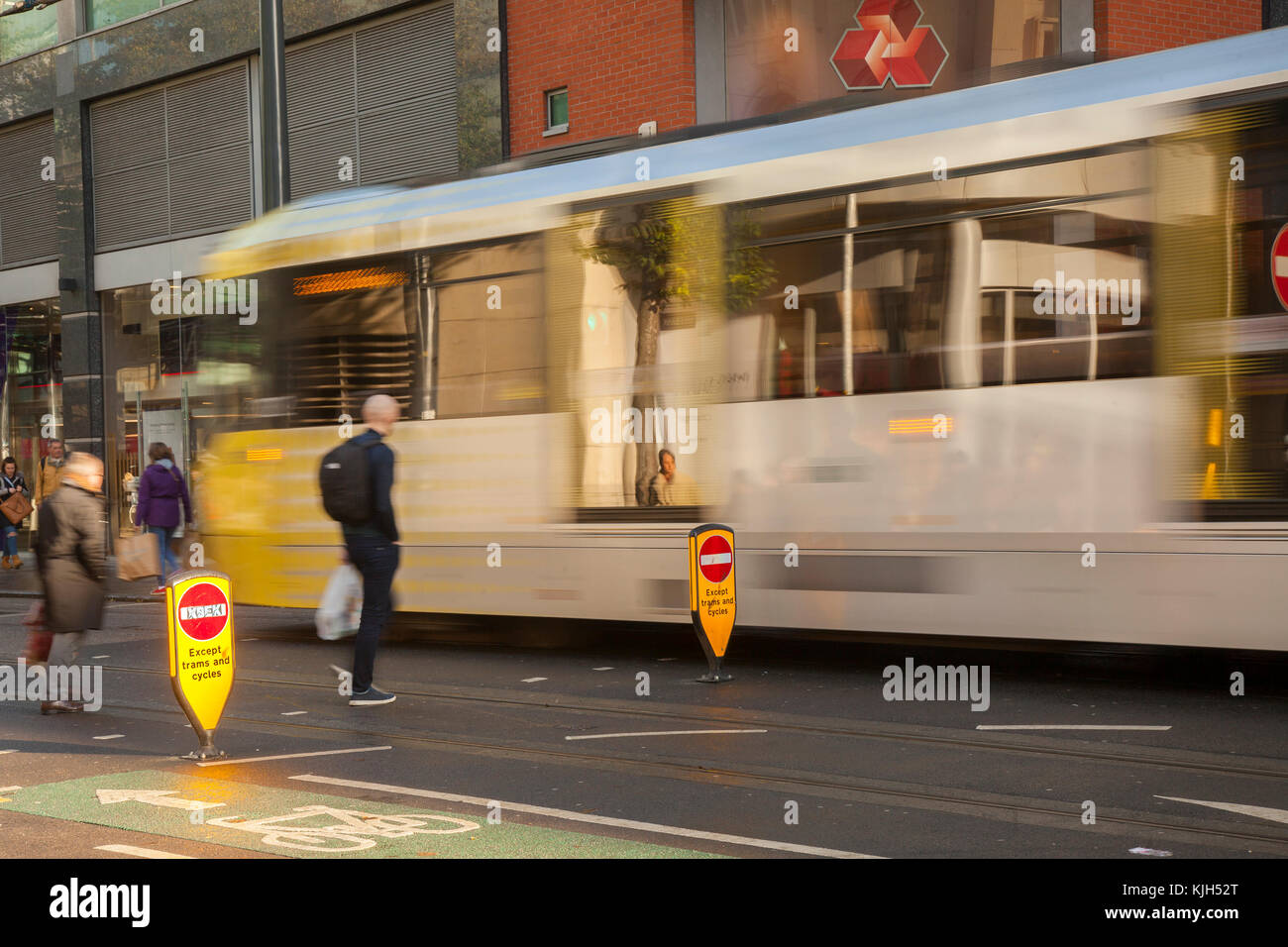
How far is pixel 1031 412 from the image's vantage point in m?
9.05

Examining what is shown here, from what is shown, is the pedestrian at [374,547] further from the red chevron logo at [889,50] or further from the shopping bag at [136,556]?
the red chevron logo at [889,50]

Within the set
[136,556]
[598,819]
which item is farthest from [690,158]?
[598,819]

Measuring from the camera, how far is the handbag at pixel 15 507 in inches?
918

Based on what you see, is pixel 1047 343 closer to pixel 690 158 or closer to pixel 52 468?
pixel 690 158

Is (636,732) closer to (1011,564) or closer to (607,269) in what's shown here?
(1011,564)

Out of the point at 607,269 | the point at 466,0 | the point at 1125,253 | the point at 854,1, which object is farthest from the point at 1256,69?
the point at 466,0

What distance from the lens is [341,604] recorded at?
10.3m

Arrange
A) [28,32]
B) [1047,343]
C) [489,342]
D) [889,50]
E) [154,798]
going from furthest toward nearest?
[28,32] < [889,50] < [489,342] < [1047,343] < [154,798]

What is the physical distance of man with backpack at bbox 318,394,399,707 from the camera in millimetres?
9414

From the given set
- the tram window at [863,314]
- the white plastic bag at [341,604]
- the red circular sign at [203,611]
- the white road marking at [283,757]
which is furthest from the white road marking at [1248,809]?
the white plastic bag at [341,604]

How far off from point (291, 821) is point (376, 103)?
16783mm

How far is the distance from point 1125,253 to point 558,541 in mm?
4484

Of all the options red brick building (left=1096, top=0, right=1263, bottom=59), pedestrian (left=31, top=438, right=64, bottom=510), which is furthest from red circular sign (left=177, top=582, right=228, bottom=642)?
pedestrian (left=31, top=438, right=64, bottom=510)

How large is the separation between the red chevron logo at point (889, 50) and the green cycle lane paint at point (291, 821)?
1216 cm
